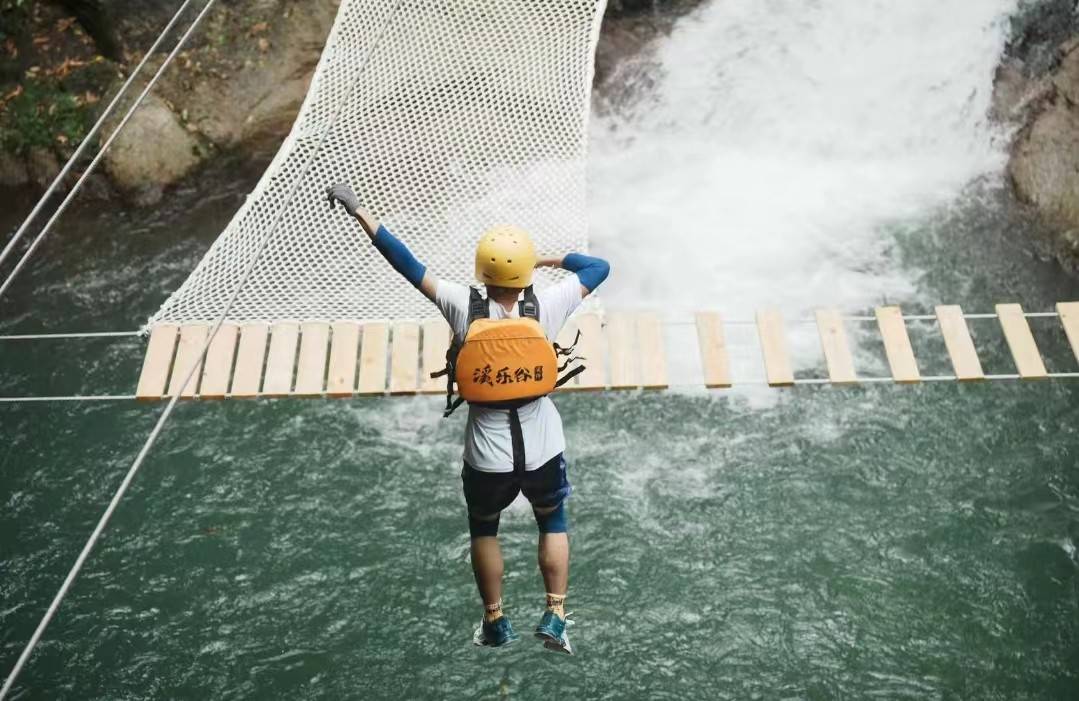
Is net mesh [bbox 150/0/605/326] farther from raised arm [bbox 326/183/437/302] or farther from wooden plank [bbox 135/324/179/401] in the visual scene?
raised arm [bbox 326/183/437/302]

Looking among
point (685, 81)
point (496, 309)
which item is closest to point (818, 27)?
point (685, 81)

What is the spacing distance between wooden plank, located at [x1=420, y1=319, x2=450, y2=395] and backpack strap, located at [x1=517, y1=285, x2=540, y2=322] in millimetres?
1327

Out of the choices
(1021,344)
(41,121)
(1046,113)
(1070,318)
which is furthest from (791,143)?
(41,121)

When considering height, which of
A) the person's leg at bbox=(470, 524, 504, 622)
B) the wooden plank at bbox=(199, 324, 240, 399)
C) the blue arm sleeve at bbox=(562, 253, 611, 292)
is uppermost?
the wooden plank at bbox=(199, 324, 240, 399)

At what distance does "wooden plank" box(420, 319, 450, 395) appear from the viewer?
3.80m

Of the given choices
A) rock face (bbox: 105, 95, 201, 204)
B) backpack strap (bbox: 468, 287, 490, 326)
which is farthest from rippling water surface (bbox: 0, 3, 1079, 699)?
backpack strap (bbox: 468, 287, 490, 326)

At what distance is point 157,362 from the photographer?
3715mm

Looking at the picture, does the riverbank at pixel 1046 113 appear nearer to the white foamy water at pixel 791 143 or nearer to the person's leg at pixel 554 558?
the white foamy water at pixel 791 143

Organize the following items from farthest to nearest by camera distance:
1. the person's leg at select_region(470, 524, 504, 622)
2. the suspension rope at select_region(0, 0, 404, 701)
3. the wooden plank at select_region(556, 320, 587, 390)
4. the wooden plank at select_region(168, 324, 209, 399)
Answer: the wooden plank at select_region(556, 320, 587, 390)
the wooden plank at select_region(168, 324, 209, 399)
the person's leg at select_region(470, 524, 504, 622)
the suspension rope at select_region(0, 0, 404, 701)

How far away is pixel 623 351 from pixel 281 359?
122cm

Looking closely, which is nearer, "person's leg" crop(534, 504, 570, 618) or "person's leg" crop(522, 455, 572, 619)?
"person's leg" crop(522, 455, 572, 619)

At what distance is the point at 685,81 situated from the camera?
6.87 m

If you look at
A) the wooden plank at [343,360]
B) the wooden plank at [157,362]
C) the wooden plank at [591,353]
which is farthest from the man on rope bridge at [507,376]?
the wooden plank at [157,362]

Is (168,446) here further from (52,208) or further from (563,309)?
(563,309)
